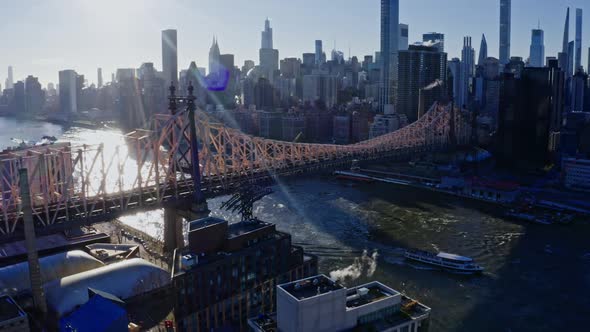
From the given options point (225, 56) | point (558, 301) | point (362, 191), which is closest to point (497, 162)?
point (362, 191)

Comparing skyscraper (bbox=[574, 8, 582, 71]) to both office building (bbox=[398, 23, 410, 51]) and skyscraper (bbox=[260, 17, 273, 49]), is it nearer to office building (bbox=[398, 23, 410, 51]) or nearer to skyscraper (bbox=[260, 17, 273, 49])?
office building (bbox=[398, 23, 410, 51])

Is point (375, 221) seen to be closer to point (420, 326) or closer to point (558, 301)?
point (558, 301)

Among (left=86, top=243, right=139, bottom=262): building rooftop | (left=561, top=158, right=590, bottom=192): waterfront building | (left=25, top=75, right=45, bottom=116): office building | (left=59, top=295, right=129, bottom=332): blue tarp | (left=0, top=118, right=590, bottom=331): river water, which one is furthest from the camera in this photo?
(left=25, top=75, right=45, bottom=116): office building

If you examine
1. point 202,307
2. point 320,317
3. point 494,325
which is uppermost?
point 320,317

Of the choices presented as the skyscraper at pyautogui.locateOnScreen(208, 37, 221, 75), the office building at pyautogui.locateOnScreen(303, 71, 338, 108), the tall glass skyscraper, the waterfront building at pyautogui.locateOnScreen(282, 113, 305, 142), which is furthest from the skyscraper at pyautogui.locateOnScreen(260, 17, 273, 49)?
the waterfront building at pyautogui.locateOnScreen(282, 113, 305, 142)

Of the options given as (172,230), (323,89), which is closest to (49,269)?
(172,230)

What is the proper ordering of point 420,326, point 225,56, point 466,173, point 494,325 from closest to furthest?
point 420,326
point 494,325
point 466,173
point 225,56
